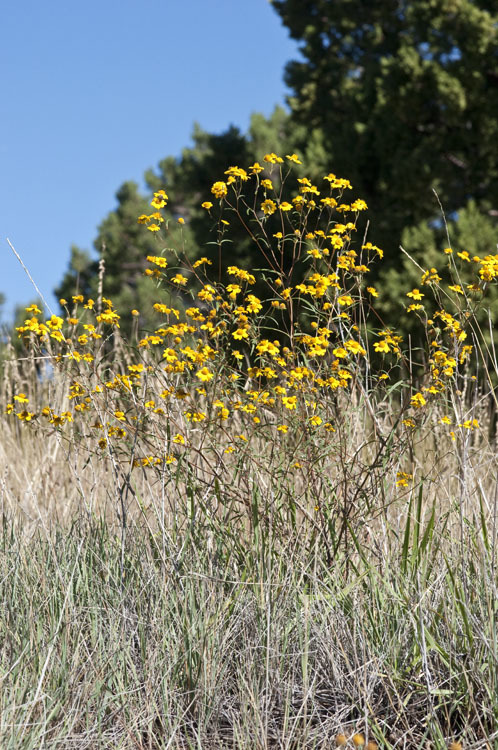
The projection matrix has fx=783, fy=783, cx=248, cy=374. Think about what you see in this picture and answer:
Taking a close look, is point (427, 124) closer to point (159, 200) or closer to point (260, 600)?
point (159, 200)

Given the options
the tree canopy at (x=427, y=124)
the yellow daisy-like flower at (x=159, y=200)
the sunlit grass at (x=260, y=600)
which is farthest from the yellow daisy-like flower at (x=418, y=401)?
the tree canopy at (x=427, y=124)

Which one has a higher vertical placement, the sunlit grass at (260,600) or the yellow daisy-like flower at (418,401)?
the yellow daisy-like flower at (418,401)

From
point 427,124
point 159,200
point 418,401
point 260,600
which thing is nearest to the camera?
point 260,600

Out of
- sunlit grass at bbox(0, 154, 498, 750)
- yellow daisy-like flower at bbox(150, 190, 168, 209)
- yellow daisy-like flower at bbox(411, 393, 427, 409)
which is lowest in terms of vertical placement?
sunlit grass at bbox(0, 154, 498, 750)

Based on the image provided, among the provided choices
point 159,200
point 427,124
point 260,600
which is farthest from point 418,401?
point 427,124

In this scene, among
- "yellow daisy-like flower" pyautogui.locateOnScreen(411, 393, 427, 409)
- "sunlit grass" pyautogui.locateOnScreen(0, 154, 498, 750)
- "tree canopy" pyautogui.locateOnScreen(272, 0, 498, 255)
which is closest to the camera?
"sunlit grass" pyautogui.locateOnScreen(0, 154, 498, 750)

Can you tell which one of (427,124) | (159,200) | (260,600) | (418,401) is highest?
(427,124)

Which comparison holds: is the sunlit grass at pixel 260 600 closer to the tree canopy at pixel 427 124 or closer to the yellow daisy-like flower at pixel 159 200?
the yellow daisy-like flower at pixel 159 200

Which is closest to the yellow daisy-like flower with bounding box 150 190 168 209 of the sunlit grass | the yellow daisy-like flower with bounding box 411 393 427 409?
the sunlit grass

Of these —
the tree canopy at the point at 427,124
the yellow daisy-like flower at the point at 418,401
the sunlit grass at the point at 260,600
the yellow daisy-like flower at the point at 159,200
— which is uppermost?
the tree canopy at the point at 427,124

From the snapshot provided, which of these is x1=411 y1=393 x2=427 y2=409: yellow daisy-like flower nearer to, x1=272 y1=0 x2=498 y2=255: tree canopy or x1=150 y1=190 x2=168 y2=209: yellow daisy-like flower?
x1=150 y1=190 x2=168 y2=209: yellow daisy-like flower

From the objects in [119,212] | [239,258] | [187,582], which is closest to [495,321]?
[239,258]

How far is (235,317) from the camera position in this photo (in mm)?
2736

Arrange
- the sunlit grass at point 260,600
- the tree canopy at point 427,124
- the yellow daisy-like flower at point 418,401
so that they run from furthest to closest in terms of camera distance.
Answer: the tree canopy at point 427,124 < the yellow daisy-like flower at point 418,401 < the sunlit grass at point 260,600
